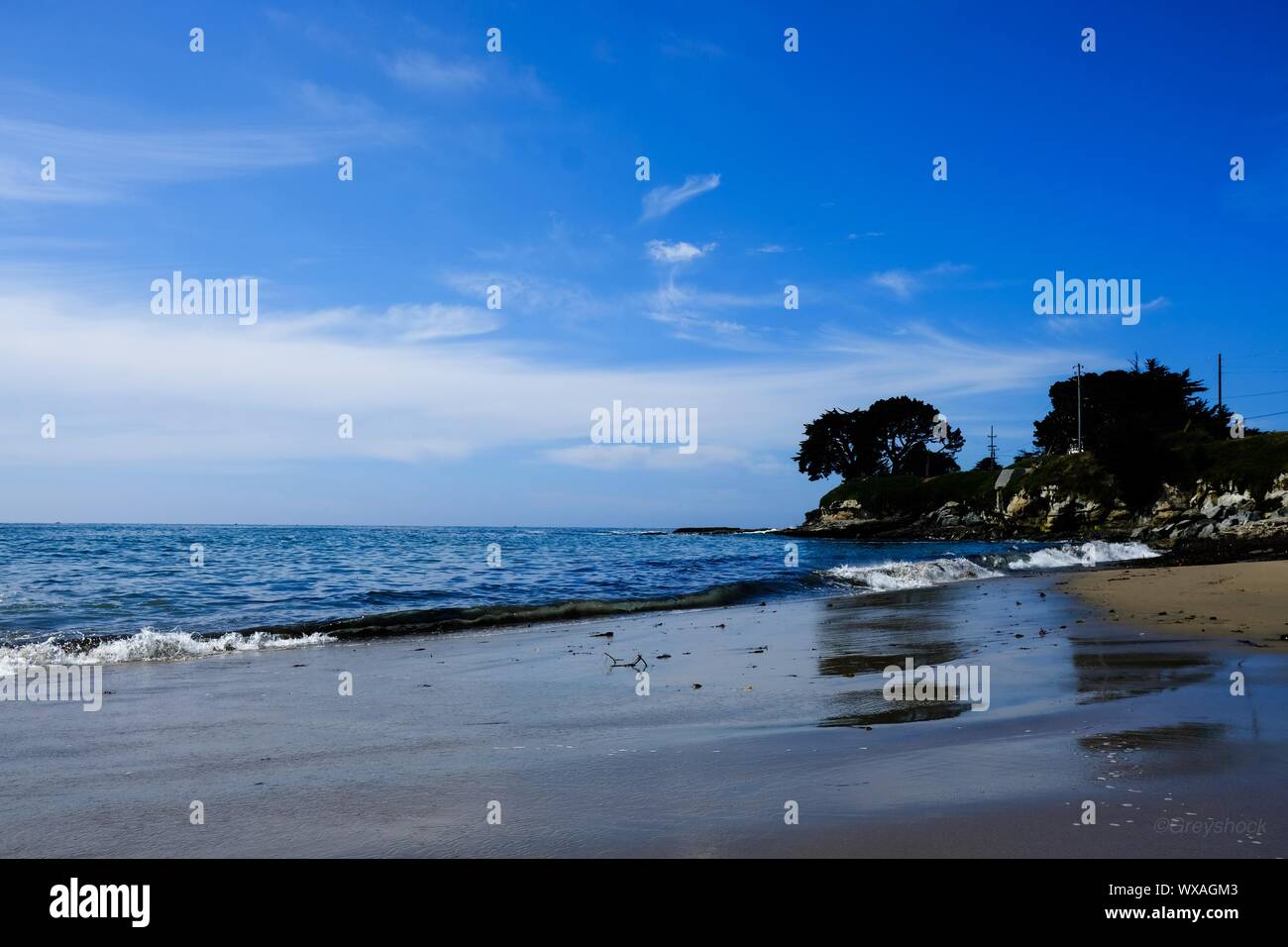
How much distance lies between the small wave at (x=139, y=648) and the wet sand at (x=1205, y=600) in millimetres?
12353

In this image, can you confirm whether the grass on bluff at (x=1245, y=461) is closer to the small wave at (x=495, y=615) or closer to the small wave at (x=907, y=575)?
the small wave at (x=907, y=575)

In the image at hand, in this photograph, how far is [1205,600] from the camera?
13.0 meters

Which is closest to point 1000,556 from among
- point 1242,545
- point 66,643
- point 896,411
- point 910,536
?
point 1242,545

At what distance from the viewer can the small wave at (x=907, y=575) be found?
73.4 feet

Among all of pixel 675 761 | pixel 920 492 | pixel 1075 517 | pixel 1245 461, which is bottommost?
pixel 675 761

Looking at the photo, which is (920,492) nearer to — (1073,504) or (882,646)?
(1073,504)

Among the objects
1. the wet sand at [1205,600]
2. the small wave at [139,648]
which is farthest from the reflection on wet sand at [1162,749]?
the small wave at [139,648]

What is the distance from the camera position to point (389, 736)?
5.80 metres

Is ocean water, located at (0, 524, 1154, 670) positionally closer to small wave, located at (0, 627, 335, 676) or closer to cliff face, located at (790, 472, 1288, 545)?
small wave, located at (0, 627, 335, 676)

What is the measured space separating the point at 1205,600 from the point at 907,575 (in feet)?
35.6

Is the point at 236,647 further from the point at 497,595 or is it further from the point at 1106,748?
the point at 1106,748

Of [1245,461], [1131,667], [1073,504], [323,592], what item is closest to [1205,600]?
[1131,667]
